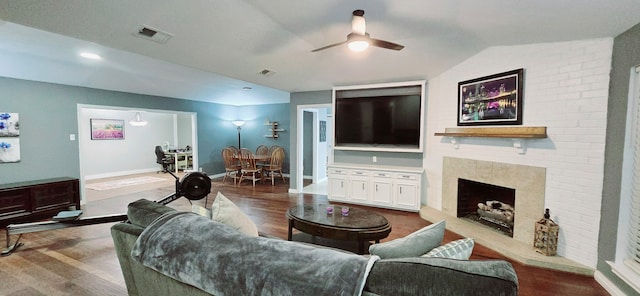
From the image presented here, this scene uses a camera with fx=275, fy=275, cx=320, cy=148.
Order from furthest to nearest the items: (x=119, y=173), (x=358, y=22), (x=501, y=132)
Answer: (x=119, y=173) → (x=501, y=132) → (x=358, y=22)

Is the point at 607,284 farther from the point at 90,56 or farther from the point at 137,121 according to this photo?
the point at 137,121

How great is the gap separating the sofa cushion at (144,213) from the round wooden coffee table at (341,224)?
54.6 inches

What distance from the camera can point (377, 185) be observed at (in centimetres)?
495

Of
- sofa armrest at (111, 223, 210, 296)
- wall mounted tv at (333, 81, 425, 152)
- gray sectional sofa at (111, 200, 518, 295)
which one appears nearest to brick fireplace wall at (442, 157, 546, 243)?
wall mounted tv at (333, 81, 425, 152)

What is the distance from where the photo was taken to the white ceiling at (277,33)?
2332 mm

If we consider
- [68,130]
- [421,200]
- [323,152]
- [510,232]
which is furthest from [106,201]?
[510,232]

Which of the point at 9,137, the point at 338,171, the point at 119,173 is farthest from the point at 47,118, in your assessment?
the point at 338,171

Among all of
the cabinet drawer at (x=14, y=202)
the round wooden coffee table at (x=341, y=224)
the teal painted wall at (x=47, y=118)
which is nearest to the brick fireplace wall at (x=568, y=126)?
the round wooden coffee table at (x=341, y=224)

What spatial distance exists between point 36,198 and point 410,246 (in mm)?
5665

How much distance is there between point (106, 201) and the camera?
5.33m

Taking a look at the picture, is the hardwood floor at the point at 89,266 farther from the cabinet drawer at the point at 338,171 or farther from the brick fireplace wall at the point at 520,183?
the cabinet drawer at the point at 338,171

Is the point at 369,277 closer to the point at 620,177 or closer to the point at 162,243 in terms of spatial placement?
the point at 162,243

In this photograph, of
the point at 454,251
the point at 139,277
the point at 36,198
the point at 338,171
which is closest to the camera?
the point at 454,251

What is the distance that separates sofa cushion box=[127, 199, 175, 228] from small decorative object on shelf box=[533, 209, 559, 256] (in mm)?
3508
